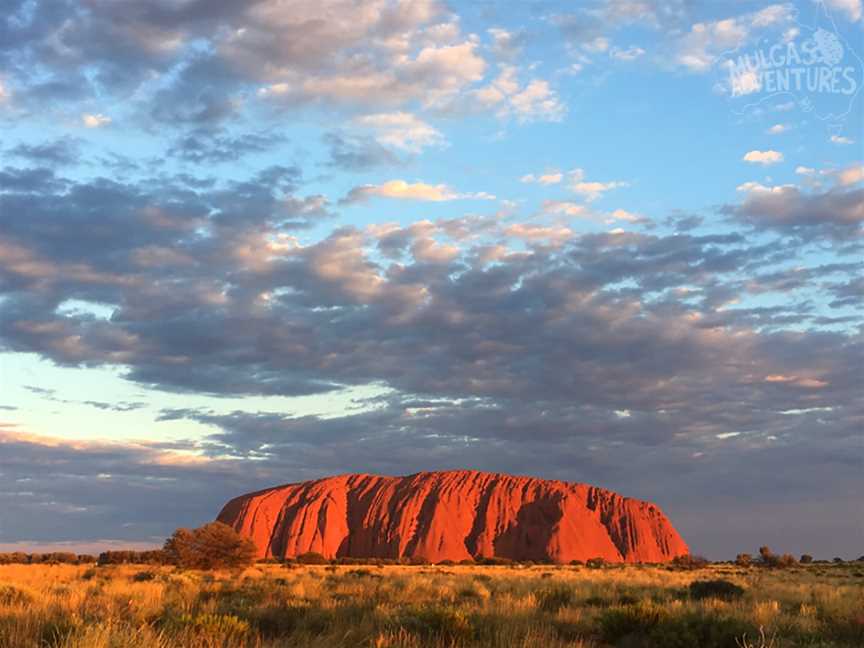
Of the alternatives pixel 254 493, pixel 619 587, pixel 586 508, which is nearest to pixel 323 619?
pixel 619 587

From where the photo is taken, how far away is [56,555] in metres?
74.7

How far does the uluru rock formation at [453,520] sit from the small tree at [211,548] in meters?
66.4

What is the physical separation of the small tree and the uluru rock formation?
66.4 meters

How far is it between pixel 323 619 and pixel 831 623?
885 cm

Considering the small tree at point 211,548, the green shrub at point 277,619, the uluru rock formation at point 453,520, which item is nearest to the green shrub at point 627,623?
the green shrub at point 277,619

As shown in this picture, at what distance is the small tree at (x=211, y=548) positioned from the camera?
45.7 meters

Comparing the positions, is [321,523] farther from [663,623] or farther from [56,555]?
[663,623]

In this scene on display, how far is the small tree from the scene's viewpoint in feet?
150

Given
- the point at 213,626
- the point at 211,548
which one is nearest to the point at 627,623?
the point at 213,626

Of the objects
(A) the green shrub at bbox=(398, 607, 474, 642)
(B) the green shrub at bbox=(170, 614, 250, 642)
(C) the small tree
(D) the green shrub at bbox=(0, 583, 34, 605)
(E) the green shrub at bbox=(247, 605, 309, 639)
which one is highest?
(B) the green shrub at bbox=(170, 614, 250, 642)

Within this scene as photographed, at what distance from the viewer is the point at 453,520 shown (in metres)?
119

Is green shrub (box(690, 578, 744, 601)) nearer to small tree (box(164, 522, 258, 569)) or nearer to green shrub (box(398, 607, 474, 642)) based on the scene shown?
green shrub (box(398, 607, 474, 642))

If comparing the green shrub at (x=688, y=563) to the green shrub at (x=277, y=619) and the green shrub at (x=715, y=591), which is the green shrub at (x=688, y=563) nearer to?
the green shrub at (x=715, y=591)

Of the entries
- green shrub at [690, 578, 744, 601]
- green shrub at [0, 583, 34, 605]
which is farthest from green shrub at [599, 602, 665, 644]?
green shrub at [0, 583, 34, 605]
